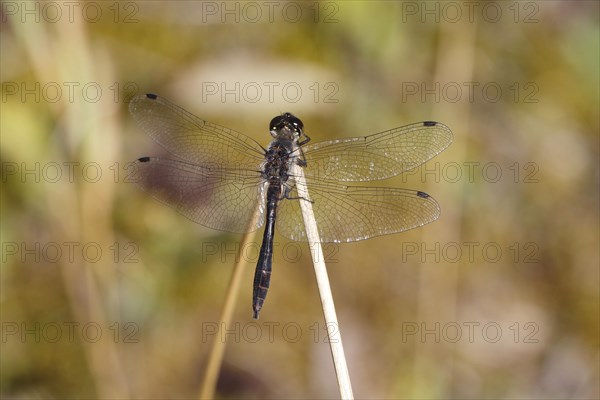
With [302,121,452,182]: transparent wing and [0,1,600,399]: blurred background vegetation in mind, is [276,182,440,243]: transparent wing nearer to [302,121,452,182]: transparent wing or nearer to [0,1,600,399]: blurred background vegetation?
[302,121,452,182]: transparent wing

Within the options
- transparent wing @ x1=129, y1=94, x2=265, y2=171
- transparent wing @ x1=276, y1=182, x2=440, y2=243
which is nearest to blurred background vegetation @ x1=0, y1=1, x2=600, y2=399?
transparent wing @ x1=129, y1=94, x2=265, y2=171

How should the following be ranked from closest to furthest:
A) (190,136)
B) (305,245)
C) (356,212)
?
(356,212), (190,136), (305,245)

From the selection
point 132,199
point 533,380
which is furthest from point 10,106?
point 533,380

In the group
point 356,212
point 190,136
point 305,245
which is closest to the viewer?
point 356,212

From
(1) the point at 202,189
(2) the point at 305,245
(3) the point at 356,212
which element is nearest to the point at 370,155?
(3) the point at 356,212

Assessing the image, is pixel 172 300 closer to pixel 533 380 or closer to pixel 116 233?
pixel 116 233

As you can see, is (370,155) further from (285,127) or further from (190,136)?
(190,136)

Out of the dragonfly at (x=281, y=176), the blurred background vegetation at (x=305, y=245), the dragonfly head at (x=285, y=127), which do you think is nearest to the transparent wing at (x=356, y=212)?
the dragonfly at (x=281, y=176)
